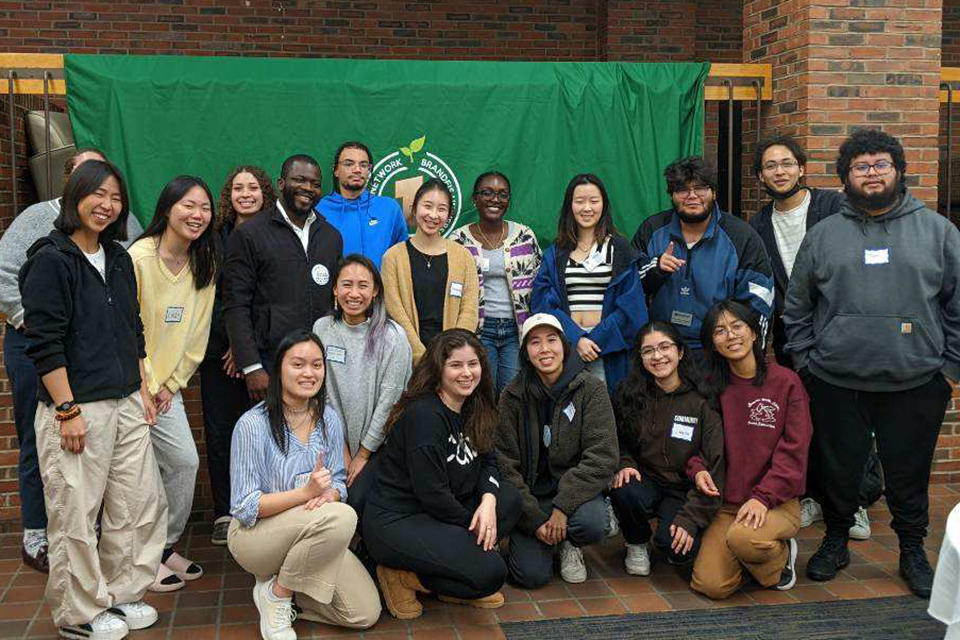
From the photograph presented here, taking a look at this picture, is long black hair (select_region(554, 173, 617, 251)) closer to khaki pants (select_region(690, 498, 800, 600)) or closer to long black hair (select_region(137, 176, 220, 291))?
khaki pants (select_region(690, 498, 800, 600))

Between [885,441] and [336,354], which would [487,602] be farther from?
[885,441]

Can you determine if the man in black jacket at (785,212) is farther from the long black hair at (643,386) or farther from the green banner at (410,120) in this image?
the green banner at (410,120)

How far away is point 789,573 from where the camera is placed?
439cm

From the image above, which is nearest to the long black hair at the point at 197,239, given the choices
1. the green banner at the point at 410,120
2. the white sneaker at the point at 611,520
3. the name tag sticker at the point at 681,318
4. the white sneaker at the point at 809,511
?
the green banner at the point at 410,120

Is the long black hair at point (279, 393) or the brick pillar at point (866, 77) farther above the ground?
the brick pillar at point (866, 77)

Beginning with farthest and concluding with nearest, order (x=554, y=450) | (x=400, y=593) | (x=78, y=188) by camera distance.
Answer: (x=554, y=450) → (x=400, y=593) → (x=78, y=188)

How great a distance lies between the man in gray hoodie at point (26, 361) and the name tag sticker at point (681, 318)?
2812mm

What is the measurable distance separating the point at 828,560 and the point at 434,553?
1.87 m

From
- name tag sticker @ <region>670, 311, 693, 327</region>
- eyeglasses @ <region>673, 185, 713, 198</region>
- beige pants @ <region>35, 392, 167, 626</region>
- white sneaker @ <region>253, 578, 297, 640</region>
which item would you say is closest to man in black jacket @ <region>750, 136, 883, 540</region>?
eyeglasses @ <region>673, 185, 713, 198</region>

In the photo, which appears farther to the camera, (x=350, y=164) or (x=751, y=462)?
(x=350, y=164)

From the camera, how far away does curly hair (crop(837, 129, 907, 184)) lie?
4.22m

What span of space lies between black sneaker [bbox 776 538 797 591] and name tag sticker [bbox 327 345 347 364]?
2180 millimetres

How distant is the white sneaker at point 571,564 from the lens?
446 cm

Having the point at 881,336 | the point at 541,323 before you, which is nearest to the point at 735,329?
the point at 881,336
